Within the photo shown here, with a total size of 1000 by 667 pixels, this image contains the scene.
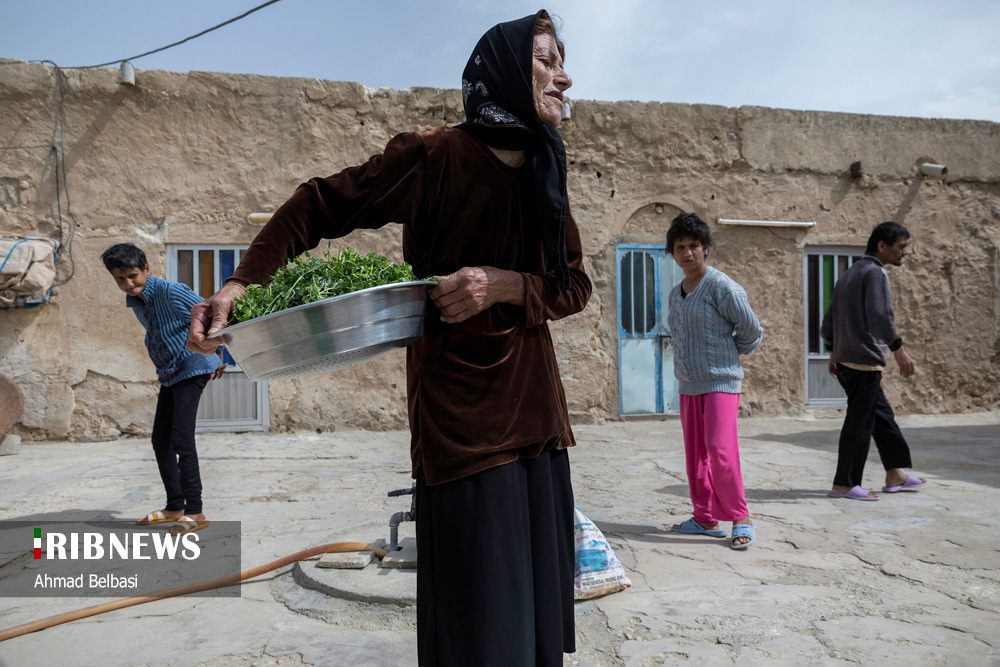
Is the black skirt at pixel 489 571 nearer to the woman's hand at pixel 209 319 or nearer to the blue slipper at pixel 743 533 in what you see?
the woman's hand at pixel 209 319

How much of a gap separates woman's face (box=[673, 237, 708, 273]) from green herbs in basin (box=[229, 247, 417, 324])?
7.56 ft

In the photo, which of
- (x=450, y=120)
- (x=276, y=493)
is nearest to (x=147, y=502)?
(x=276, y=493)

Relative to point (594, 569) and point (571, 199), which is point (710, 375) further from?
point (571, 199)

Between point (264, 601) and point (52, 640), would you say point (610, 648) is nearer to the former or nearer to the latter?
point (264, 601)

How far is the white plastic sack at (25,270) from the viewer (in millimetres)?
6801

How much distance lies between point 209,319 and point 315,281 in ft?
0.76

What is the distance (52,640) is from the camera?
2498mm

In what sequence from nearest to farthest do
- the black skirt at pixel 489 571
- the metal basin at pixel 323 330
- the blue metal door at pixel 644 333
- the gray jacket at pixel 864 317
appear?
1. the metal basin at pixel 323 330
2. the black skirt at pixel 489 571
3. the gray jacket at pixel 864 317
4. the blue metal door at pixel 644 333

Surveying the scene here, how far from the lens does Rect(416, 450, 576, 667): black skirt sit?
1.54m

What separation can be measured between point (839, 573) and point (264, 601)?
2426 mm

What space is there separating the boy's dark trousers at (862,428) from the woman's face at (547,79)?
348 centimetres

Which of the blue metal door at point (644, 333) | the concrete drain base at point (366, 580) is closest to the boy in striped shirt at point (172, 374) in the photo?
the concrete drain base at point (366, 580)

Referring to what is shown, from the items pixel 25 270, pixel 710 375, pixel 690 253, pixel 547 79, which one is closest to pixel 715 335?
pixel 710 375

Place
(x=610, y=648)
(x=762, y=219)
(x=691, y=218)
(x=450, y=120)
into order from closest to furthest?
1. (x=610, y=648)
2. (x=691, y=218)
3. (x=450, y=120)
4. (x=762, y=219)
